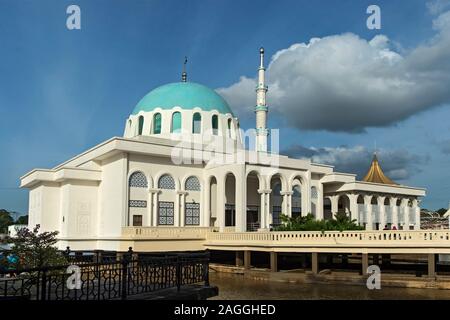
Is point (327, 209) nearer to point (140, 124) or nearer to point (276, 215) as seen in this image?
point (276, 215)

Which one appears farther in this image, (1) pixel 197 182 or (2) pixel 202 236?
(1) pixel 197 182

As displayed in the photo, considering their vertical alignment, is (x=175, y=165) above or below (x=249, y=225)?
above

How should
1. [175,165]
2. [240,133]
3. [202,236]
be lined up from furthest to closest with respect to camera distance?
[240,133], [175,165], [202,236]

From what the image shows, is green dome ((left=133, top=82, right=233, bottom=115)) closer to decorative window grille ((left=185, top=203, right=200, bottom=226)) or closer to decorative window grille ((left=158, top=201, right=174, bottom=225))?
decorative window grille ((left=185, top=203, right=200, bottom=226))

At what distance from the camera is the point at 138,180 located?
80.4ft

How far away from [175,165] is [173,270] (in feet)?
53.4

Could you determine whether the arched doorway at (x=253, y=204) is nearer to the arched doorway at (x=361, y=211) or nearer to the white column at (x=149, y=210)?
the white column at (x=149, y=210)

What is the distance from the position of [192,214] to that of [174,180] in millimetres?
2153

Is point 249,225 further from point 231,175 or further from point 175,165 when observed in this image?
point 175,165

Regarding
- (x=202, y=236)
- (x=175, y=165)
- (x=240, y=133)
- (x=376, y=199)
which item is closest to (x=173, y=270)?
(x=202, y=236)

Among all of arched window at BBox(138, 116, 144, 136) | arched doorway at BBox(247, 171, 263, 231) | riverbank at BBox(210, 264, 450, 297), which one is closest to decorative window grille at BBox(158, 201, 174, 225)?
arched doorway at BBox(247, 171, 263, 231)

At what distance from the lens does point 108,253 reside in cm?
1923

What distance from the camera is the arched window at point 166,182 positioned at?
25.4m

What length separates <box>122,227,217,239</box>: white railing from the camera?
72.2 feet
